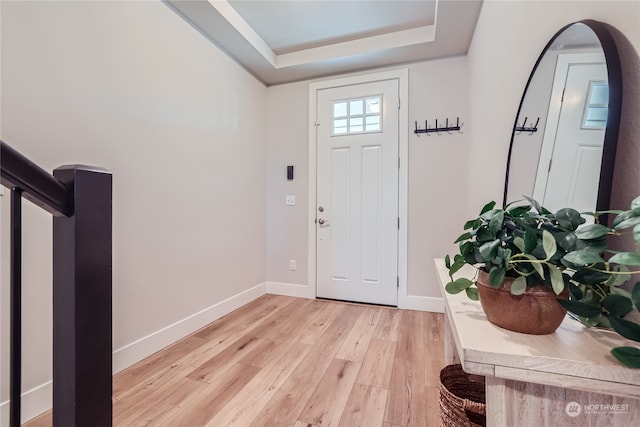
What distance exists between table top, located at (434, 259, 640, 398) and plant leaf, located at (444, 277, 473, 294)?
117mm

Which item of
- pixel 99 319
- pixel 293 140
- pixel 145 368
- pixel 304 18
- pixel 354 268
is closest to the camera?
pixel 99 319

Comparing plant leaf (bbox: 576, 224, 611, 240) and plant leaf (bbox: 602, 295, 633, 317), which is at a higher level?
plant leaf (bbox: 576, 224, 611, 240)

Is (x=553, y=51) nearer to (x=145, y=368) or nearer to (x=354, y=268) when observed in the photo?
(x=354, y=268)

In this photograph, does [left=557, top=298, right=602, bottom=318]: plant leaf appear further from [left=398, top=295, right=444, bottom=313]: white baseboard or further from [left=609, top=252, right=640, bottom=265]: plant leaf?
[left=398, top=295, right=444, bottom=313]: white baseboard

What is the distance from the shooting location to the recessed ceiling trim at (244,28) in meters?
2.18

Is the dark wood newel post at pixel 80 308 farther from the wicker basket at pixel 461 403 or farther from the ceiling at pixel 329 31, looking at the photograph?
the ceiling at pixel 329 31

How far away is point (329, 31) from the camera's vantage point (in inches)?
102

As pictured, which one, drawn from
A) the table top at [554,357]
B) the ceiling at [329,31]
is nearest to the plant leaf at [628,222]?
the table top at [554,357]

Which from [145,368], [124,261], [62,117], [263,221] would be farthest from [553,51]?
[263,221]

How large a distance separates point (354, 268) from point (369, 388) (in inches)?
58.4

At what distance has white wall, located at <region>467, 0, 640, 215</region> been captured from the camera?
0.74m

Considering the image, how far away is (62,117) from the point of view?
1496mm

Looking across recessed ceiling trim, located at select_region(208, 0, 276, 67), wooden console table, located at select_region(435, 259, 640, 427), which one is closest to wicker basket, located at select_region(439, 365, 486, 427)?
wooden console table, located at select_region(435, 259, 640, 427)

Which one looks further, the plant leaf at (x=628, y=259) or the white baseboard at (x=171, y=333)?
the white baseboard at (x=171, y=333)
